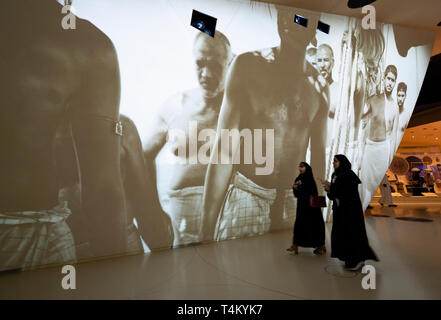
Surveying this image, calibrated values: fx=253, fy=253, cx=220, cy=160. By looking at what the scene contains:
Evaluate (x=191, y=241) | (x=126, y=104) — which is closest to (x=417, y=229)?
(x=191, y=241)

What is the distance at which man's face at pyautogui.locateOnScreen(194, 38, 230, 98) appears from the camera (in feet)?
13.3

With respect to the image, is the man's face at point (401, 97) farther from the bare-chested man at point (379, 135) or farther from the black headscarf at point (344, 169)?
the black headscarf at point (344, 169)

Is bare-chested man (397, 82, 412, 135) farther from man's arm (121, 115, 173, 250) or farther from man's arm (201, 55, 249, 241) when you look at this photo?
man's arm (121, 115, 173, 250)

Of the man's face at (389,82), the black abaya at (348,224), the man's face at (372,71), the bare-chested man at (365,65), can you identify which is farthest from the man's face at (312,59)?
the black abaya at (348,224)

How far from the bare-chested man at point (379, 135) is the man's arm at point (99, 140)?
17.7 feet

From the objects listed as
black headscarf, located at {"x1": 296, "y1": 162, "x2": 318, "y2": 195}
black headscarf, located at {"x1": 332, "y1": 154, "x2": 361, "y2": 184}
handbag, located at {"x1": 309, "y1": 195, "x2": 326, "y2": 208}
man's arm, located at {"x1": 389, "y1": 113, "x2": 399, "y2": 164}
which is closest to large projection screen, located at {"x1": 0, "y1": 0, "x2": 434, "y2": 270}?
man's arm, located at {"x1": 389, "y1": 113, "x2": 399, "y2": 164}

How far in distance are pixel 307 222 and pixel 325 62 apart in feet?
11.3

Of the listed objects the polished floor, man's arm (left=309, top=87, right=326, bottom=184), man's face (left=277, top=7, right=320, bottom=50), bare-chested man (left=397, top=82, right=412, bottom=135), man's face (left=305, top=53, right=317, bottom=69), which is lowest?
the polished floor

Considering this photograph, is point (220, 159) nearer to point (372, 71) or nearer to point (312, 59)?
point (312, 59)

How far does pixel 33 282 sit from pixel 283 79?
482cm

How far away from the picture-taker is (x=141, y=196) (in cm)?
372

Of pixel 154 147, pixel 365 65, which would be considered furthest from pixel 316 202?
pixel 365 65

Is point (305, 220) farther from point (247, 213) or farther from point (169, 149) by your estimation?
A: point (169, 149)

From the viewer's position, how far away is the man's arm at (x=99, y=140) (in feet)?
10.8
